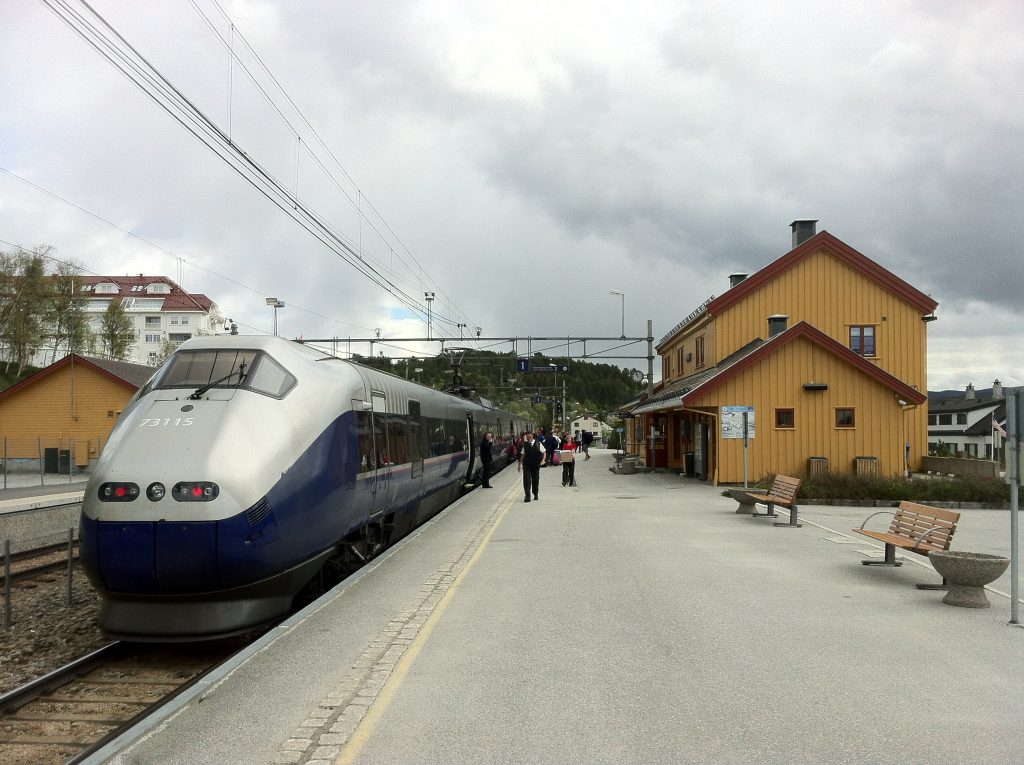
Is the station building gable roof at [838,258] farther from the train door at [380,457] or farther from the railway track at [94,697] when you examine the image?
the railway track at [94,697]

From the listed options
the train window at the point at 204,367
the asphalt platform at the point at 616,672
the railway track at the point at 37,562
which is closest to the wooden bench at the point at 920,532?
the asphalt platform at the point at 616,672

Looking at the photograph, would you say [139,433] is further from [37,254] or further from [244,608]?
[37,254]

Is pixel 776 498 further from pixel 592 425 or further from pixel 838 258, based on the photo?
pixel 592 425

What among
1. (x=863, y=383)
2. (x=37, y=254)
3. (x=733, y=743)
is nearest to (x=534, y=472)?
(x=863, y=383)

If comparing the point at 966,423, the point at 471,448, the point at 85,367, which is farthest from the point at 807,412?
the point at 966,423

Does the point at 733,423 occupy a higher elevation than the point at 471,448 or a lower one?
higher

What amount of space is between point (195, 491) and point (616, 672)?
3503 mm

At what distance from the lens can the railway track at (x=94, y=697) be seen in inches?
225

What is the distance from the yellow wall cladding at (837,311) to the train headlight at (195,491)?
2509cm

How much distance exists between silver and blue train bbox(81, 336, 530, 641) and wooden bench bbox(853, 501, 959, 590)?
20.2 feet

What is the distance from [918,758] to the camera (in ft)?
14.5

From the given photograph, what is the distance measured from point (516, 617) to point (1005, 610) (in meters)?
4.71

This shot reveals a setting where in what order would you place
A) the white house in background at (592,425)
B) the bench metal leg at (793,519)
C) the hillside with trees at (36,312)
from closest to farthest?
the bench metal leg at (793,519) → the hillside with trees at (36,312) → the white house in background at (592,425)

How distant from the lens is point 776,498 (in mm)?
15555
